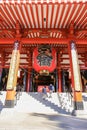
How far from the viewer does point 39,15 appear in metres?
8.06

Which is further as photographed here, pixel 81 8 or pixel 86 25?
pixel 86 25

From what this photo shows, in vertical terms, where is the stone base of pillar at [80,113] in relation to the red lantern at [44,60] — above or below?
below

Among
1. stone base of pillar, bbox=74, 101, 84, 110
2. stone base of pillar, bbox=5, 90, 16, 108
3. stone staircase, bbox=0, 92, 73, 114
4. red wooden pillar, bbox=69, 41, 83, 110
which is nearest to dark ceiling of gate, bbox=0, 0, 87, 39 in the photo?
red wooden pillar, bbox=69, 41, 83, 110

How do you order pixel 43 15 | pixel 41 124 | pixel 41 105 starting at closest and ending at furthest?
1. pixel 41 124
2. pixel 43 15
3. pixel 41 105

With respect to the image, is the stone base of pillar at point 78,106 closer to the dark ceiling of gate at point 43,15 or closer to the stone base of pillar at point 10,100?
the stone base of pillar at point 10,100

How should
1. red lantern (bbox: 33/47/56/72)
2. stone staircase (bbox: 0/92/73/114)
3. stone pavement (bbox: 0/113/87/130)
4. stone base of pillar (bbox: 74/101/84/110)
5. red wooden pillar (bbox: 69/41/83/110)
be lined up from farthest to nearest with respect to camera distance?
red lantern (bbox: 33/47/56/72), stone staircase (bbox: 0/92/73/114), red wooden pillar (bbox: 69/41/83/110), stone base of pillar (bbox: 74/101/84/110), stone pavement (bbox: 0/113/87/130)

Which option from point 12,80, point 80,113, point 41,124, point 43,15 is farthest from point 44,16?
point 41,124

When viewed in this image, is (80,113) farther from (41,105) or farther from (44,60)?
(44,60)

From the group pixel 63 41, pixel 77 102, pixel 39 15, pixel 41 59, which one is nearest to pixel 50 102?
pixel 77 102

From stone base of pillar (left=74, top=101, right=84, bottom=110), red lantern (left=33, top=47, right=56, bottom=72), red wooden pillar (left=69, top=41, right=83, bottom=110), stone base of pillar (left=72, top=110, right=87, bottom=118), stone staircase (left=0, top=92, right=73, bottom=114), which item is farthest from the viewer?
red lantern (left=33, top=47, right=56, bottom=72)

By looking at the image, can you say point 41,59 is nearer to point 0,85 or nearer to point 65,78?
point 65,78

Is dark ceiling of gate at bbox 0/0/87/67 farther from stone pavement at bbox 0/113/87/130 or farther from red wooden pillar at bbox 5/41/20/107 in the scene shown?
stone pavement at bbox 0/113/87/130

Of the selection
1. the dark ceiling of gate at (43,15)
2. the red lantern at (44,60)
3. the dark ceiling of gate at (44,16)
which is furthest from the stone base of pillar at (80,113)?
the dark ceiling of gate at (43,15)

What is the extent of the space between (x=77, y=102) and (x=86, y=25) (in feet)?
15.0
